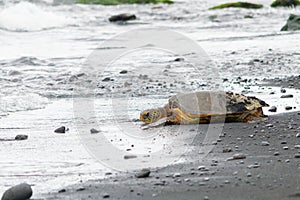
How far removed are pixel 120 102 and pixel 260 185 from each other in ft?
14.1

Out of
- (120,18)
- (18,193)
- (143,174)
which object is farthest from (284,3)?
(18,193)

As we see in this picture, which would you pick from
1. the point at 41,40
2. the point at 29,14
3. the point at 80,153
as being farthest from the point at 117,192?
the point at 29,14

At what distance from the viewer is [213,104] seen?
6.19m

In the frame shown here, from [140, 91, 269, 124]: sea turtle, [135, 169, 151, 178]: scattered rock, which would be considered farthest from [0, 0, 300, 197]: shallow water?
[140, 91, 269, 124]: sea turtle

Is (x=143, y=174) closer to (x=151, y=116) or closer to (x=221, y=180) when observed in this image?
(x=221, y=180)

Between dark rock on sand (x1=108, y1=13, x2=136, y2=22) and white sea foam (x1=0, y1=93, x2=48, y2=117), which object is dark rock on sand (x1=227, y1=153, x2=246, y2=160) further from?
dark rock on sand (x1=108, y1=13, x2=136, y2=22)

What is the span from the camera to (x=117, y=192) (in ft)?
12.7

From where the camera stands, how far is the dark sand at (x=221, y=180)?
373 cm

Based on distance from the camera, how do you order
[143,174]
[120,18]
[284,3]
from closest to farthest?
1. [143,174]
2. [120,18]
3. [284,3]

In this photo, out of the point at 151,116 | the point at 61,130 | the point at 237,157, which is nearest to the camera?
the point at 237,157

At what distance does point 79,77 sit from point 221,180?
22.1 feet

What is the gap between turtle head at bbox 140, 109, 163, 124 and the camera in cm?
640

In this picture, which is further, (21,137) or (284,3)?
(284,3)

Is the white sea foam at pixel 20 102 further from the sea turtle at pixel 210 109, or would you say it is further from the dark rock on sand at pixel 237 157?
the dark rock on sand at pixel 237 157
